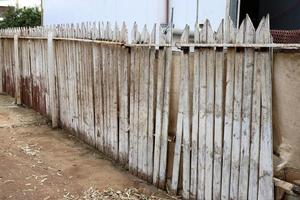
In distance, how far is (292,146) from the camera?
11.3 ft

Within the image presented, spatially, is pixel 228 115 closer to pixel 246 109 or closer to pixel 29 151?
pixel 246 109

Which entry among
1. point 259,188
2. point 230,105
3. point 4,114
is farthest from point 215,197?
point 4,114

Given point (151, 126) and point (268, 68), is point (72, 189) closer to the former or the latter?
point (151, 126)

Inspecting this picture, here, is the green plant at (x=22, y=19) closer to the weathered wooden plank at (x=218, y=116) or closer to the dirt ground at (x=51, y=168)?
the dirt ground at (x=51, y=168)

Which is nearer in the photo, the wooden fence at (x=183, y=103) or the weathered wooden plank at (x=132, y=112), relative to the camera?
the wooden fence at (x=183, y=103)

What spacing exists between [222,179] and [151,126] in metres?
1.23

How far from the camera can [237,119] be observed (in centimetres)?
382

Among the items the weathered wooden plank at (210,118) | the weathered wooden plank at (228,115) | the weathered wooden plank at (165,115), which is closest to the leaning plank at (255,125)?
the weathered wooden plank at (228,115)

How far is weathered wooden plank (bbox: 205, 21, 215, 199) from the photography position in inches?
157

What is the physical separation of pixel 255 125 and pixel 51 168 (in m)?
3.08

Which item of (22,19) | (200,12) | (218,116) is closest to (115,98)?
(218,116)

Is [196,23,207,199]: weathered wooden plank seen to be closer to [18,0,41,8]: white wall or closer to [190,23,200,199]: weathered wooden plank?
[190,23,200,199]: weathered wooden plank

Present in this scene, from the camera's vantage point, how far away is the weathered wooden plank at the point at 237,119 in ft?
12.2

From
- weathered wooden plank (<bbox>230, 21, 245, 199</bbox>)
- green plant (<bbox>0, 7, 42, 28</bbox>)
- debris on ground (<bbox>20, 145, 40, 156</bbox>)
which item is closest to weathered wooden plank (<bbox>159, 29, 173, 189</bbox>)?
weathered wooden plank (<bbox>230, 21, 245, 199</bbox>)
